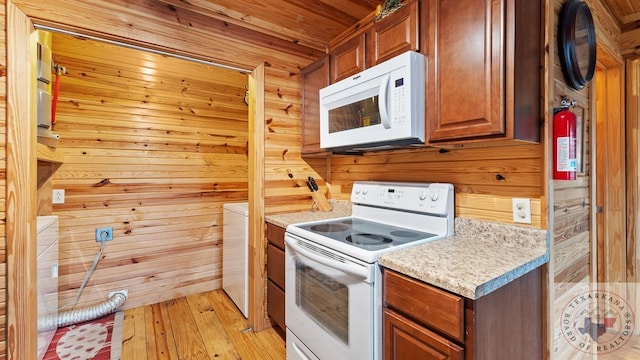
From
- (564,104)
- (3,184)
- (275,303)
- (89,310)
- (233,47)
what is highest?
(233,47)

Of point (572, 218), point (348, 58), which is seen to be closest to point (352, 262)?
point (572, 218)

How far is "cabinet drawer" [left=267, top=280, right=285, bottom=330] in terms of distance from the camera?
6.23 ft

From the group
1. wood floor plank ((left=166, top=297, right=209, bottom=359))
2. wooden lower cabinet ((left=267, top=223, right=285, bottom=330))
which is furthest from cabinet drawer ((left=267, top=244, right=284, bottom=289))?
wood floor plank ((left=166, top=297, right=209, bottom=359))

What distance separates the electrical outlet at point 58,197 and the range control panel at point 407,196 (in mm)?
2201

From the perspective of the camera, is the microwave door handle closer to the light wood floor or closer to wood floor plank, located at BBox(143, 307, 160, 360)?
the light wood floor

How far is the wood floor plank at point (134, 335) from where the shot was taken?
1.83 meters

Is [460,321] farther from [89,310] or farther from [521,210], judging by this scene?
[89,310]

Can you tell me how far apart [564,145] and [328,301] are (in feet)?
4.03

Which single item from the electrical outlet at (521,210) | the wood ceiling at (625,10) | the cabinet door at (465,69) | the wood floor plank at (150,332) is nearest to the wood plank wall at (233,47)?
the wood floor plank at (150,332)

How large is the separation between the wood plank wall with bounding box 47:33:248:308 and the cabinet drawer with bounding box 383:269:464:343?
84.2 inches

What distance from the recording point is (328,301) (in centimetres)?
140

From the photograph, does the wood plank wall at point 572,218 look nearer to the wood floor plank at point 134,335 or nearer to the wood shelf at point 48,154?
the wood floor plank at point 134,335

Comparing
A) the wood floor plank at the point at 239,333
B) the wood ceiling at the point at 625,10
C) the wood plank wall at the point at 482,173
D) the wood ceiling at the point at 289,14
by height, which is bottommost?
the wood floor plank at the point at 239,333

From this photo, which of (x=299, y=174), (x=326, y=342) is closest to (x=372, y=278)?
(x=326, y=342)
